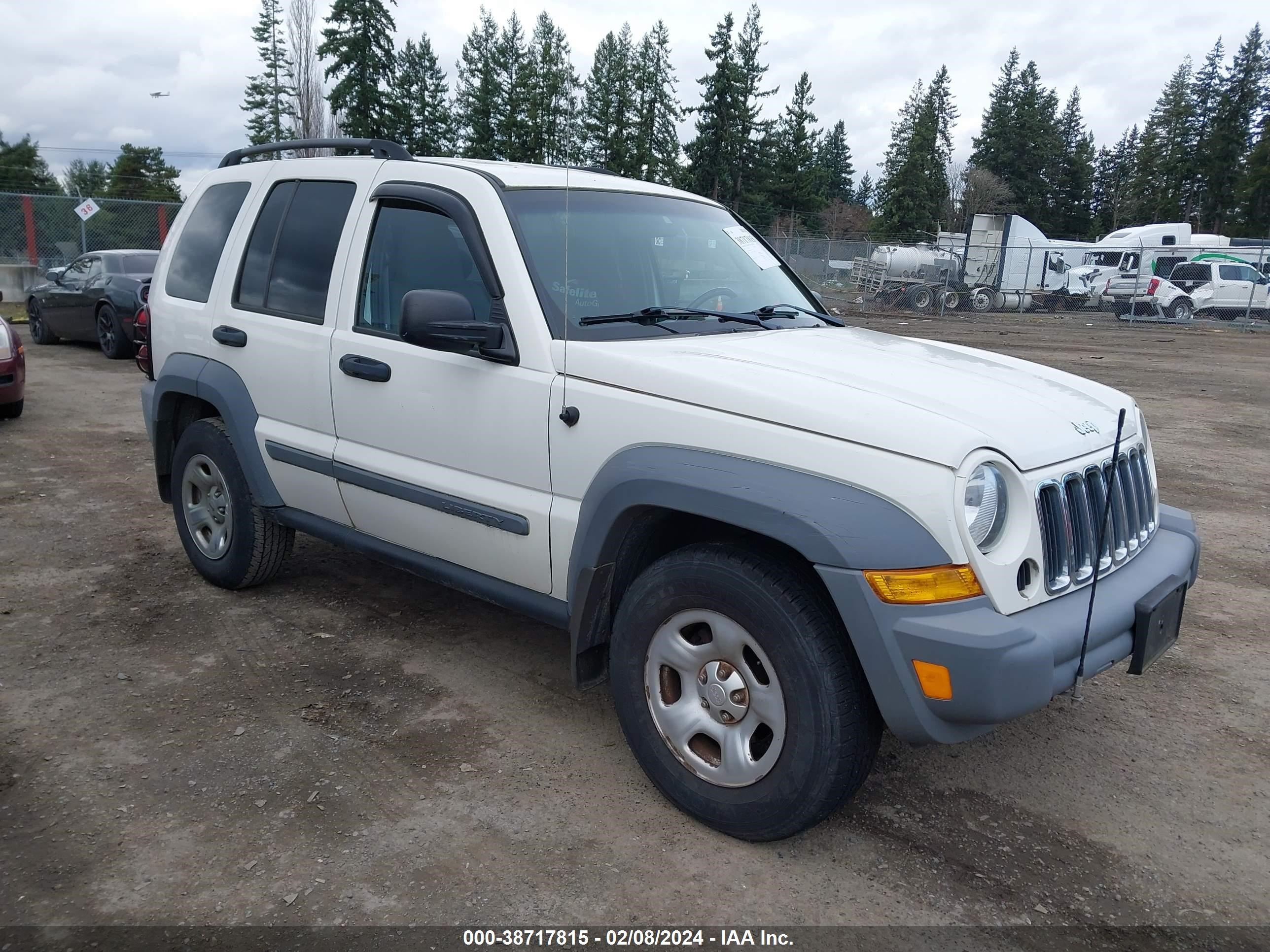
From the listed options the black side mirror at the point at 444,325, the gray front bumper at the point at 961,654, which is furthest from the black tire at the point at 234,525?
the gray front bumper at the point at 961,654

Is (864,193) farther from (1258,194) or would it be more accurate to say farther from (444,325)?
(444,325)

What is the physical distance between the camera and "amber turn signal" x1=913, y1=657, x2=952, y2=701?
2461 millimetres

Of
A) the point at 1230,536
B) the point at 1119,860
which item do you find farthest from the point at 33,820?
the point at 1230,536

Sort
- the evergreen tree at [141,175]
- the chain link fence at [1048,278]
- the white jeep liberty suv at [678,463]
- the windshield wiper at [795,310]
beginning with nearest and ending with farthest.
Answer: the white jeep liberty suv at [678,463] < the windshield wiper at [795,310] < the chain link fence at [1048,278] < the evergreen tree at [141,175]

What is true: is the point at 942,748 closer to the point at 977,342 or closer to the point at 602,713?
the point at 602,713

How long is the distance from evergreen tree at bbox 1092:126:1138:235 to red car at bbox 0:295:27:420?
86652 millimetres

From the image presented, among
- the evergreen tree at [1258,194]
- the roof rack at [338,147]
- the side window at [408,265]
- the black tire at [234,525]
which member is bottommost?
the black tire at [234,525]

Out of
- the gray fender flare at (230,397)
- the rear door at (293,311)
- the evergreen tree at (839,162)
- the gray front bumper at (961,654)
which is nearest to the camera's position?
the gray front bumper at (961,654)

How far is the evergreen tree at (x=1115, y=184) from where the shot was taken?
8350 cm

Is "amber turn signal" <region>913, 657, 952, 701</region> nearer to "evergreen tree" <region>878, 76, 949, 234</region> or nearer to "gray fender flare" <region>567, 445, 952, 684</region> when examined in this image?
"gray fender flare" <region>567, 445, 952, 684</region>

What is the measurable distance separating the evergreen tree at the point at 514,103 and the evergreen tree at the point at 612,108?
402cm

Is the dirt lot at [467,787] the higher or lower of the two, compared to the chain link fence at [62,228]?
lower

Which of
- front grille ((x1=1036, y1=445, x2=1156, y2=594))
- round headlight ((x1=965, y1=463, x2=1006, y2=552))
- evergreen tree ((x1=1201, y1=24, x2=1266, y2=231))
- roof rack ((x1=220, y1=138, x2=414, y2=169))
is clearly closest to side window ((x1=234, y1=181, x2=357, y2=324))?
roof rack ((x1=220, y1=138, x2=414, y2=169))

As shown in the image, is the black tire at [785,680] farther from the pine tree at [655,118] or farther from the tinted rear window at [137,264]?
the pine tree at [655,118]
